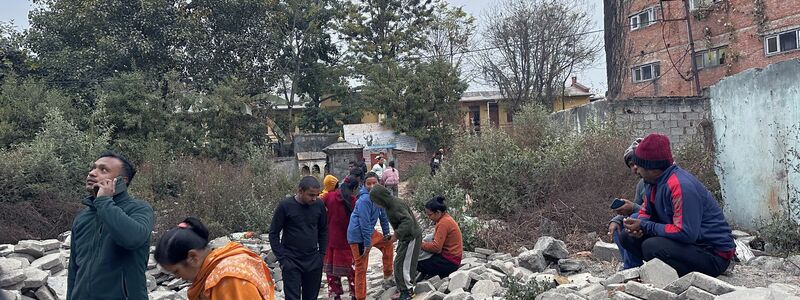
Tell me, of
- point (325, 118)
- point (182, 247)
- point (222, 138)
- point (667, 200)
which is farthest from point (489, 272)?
point (325, 118)

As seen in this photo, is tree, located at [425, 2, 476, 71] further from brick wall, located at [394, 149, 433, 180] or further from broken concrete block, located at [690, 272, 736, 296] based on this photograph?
→ broken concrete block, located at [690, 272, 736, 296]

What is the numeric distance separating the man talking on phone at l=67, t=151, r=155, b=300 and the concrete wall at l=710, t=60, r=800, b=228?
8310 millimetres

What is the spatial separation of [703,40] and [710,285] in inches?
807

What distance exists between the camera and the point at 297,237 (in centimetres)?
644

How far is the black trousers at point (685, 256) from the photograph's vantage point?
15.9 ft

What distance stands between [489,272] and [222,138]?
17.8 meters

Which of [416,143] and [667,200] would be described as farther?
[416,143]

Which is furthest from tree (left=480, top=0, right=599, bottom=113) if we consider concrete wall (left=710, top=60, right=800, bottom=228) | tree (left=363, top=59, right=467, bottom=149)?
concrete wall (left=710, top=60, right=800, bottom=228)

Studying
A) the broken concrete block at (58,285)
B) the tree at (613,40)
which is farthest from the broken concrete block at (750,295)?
the tree at (613,40)

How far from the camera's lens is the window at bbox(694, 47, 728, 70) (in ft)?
71.8

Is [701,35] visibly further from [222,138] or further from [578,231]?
[222,138]

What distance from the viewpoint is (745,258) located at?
23.2ft

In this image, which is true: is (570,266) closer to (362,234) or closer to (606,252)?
(606,252)

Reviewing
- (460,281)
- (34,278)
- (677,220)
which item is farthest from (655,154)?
(34,278)
